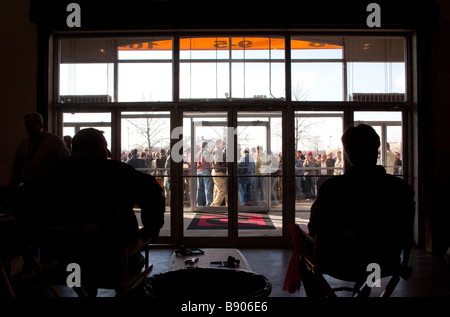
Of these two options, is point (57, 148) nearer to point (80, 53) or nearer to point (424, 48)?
point (80, 53)

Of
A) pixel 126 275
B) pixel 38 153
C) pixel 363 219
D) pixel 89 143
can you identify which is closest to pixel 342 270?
pixel 363 219

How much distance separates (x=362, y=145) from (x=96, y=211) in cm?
160

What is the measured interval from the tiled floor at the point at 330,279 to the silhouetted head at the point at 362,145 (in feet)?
5.67

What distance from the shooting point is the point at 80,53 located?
545 centimetres

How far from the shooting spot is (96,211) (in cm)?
172

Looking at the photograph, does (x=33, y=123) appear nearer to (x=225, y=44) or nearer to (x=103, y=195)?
(x=103, y=195)

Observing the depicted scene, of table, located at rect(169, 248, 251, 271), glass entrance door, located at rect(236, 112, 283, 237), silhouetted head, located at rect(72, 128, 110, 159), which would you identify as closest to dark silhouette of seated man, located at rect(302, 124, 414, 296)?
table, located at rect(169, 248, 251, 271)

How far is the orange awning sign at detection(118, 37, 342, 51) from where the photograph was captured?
5.40m

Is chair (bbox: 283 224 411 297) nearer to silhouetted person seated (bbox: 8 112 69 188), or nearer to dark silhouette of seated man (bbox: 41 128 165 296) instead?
dark silhouette of seated man (bbox: 41 128 165 296)

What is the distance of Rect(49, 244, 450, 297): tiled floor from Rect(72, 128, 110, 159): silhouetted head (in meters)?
1.85

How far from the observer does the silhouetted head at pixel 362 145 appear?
78.7 inches

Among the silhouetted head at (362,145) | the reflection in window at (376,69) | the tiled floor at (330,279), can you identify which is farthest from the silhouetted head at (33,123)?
the reflection in window at (376,69)
